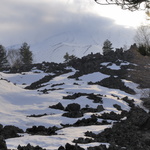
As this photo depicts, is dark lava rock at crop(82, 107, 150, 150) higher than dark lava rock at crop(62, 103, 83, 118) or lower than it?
lower

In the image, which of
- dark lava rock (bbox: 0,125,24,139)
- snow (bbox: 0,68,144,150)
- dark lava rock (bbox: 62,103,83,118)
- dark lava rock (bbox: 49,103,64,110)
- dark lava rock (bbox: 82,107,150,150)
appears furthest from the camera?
dark lava rock (bbox: 49,103,64,110)

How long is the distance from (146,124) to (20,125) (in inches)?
212

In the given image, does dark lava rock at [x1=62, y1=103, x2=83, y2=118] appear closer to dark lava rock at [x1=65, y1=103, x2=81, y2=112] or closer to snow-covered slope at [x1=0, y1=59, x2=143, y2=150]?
dark lava rock at [x1=65, y1=103, x2=81, y2=112]

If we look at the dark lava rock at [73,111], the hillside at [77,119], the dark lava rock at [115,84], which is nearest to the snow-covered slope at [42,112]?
the hillside at [77,119]

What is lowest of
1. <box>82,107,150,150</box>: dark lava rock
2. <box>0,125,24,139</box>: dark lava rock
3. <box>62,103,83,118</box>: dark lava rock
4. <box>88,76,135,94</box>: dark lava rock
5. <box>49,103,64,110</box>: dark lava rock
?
<box>82,107,150,150</box>: dark lava rock

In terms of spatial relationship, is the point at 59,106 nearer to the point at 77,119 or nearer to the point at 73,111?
the point at 73,111

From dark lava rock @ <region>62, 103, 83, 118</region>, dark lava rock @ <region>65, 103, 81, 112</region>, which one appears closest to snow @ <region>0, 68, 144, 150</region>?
dark lava rock @ <region>62, 103, 83, 118</region>

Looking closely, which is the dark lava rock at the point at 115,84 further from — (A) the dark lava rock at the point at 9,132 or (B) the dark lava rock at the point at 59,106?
(A) the dark lava rock at the point at 9,132

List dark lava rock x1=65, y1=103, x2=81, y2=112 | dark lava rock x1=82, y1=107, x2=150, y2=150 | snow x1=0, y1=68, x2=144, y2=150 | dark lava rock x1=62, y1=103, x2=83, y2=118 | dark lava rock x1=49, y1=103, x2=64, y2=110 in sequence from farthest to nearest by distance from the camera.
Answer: dark lava rock x1=49, y1=103, x2=64, y2=110
dark lava rock x1=65, y1=103, x2=81, y2=112
dark lava rock x1=62, y1=103, x2=83, y2=118
dark lava rock x1=82, y1=107, x2=150, y2=150
snow x1=0, y1=68, x2=144, y2=150

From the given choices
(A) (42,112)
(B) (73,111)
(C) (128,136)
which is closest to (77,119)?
(B) (73,111)

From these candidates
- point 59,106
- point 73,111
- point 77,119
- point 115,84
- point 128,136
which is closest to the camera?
point 128,136

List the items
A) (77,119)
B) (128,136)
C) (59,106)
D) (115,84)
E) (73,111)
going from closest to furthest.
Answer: (128,136), (77,119), (73,111), (59,106), (115,84)

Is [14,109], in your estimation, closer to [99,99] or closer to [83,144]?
[99,99]

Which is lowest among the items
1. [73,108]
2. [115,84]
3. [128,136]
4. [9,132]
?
[128,136]
